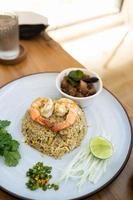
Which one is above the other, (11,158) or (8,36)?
(8,36)

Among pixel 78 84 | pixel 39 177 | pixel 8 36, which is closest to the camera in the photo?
pixel 39 177

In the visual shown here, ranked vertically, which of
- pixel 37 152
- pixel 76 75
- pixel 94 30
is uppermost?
pixel 76 75

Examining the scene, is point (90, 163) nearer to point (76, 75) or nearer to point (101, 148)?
point (101, 148)

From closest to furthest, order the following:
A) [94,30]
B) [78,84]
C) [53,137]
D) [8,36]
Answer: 1. [53,137]
2. [78,84]
3. [8,36]
4. [94,30]

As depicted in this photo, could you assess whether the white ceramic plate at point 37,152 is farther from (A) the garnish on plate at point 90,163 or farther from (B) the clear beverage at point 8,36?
(B) the clear beverage at point 8,36

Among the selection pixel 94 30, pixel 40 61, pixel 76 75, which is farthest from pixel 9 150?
pixel 94 30

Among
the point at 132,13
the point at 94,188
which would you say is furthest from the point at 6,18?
the point at 132,13

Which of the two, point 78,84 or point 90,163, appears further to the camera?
point 78,84
